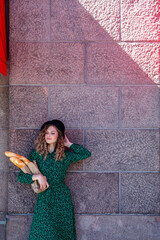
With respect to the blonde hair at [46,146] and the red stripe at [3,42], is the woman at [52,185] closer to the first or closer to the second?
the blonde hair at [46,146]

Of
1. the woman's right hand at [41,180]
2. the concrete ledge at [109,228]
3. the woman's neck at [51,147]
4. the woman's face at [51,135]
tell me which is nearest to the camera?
the woman's right hand at [41,180]

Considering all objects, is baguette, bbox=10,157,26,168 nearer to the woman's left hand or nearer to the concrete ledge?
the woman's left hand

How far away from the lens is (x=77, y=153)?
3.30m

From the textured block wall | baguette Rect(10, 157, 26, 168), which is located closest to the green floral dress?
baguette Rect(10, 157, 26, 168)

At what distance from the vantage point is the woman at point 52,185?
3.02m

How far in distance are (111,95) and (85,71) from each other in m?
0.53

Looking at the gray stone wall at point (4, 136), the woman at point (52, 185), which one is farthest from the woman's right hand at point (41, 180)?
the gray stone wall at point (4, 136)

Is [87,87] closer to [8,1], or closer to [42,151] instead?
[42,151]

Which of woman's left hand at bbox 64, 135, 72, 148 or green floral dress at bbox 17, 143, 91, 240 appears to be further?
woman's left hand at bbox 64, 135, 72, 148

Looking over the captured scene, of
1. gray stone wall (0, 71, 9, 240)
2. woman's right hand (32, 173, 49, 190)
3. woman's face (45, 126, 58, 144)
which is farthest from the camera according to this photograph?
gray stone wall (0, 71, 9, 240)

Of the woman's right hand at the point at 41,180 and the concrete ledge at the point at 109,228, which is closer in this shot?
the woman's right hand at the point at 41,180

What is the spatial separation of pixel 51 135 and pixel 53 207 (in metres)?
0.93

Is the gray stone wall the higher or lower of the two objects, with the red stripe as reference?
lower

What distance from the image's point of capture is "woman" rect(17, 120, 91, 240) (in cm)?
302
